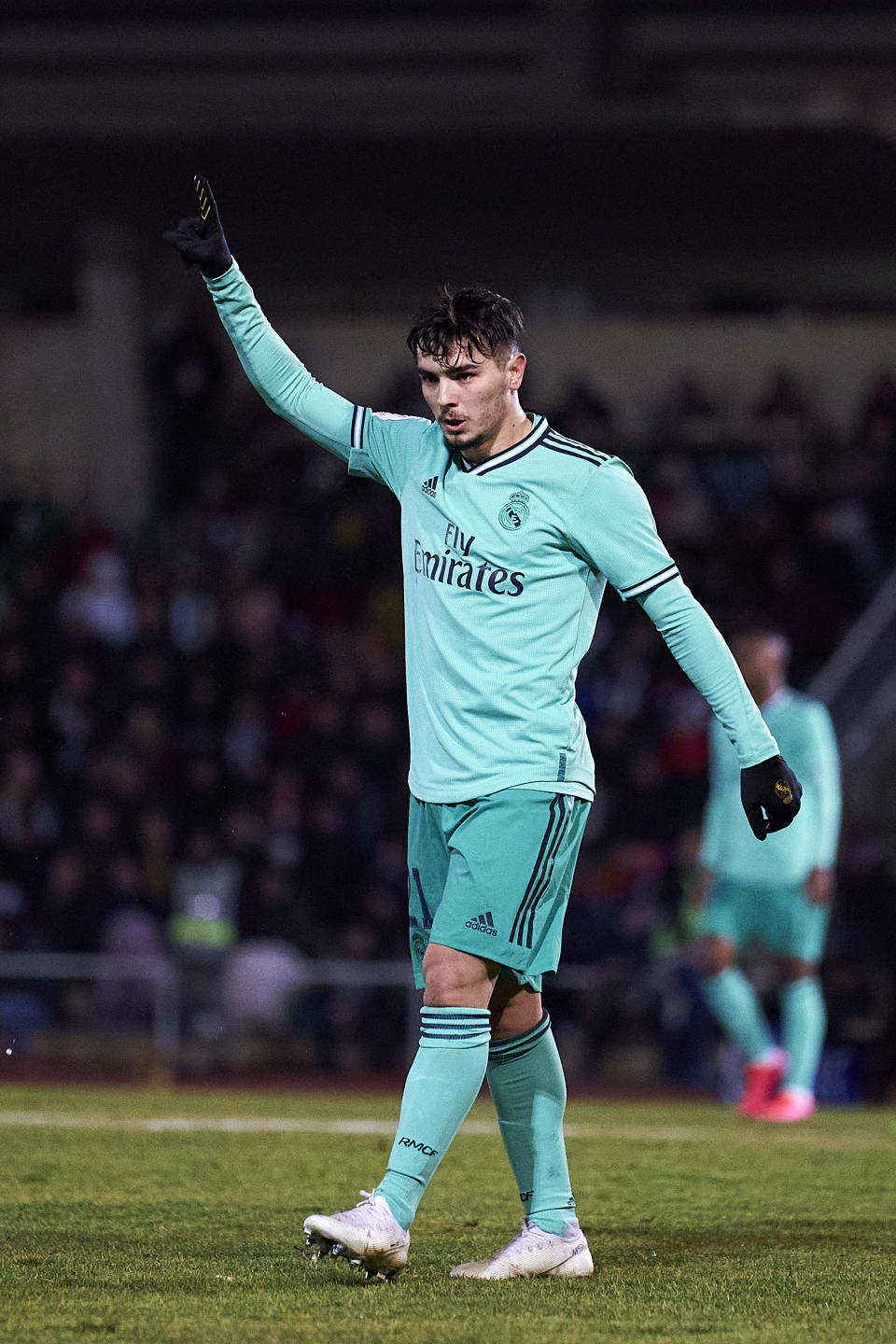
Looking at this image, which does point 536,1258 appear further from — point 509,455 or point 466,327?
point 466,327

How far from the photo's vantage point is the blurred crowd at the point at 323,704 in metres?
12.5

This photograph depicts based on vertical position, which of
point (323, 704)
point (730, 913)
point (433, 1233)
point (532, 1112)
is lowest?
point (433, 1233)

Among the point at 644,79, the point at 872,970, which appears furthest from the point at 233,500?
the point at 872,970

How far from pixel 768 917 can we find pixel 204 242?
247 inches

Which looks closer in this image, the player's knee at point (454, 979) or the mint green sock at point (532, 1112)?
the player's knee at point (454, 979)

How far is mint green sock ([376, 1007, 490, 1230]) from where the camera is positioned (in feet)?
14.3

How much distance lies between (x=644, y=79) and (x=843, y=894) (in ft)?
28.4

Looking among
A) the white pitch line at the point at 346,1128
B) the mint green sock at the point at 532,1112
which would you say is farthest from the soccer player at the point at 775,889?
the mint green sock at the point at 532,1112

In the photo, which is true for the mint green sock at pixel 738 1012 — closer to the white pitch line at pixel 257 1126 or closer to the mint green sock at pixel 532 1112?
the white pitch line at pixel 257 1126

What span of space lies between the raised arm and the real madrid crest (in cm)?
52

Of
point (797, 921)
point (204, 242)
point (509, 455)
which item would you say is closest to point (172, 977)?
point (797, 921)

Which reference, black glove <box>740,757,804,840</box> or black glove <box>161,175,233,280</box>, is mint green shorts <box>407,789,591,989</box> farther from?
black glove <box>161,175,233,280</box>

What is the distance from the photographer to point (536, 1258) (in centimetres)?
456

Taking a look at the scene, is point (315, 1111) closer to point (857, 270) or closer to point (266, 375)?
point (266, 375)
